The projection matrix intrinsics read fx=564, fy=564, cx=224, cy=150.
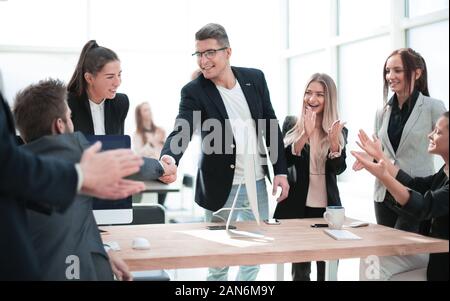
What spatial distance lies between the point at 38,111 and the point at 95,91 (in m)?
1.17

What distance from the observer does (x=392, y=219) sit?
2820mm

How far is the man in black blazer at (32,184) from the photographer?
1380 mm

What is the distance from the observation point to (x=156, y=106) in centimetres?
732

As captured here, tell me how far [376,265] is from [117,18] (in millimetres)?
5480

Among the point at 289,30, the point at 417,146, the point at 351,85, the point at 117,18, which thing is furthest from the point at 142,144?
the point at 417,146

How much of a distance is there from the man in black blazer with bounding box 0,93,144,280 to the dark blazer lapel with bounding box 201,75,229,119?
1596 millimetres

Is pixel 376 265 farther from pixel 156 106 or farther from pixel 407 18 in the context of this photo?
pixel 156 106

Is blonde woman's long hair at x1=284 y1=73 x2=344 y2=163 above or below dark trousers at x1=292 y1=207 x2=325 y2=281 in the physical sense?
above

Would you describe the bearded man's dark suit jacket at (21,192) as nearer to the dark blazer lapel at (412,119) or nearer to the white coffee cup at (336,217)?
the white coffee cup at (336,217)

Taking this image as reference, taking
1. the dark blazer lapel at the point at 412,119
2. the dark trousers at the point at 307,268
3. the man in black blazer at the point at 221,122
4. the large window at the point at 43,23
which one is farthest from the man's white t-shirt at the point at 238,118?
the large window at the point at 43,23

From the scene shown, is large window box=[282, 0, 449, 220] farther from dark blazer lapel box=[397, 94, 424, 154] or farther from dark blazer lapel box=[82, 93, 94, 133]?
dark blazer lapel box=[82, 93, 94, 133]

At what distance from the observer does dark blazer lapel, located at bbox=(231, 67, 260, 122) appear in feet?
10.5

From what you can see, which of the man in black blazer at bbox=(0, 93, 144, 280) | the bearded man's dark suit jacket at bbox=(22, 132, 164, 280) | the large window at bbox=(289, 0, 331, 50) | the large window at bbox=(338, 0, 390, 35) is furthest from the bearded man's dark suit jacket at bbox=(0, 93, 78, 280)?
the large window at bbox=(289, 0, 331, 50)

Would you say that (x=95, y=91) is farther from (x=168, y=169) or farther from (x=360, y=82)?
(x=360, y=82)
